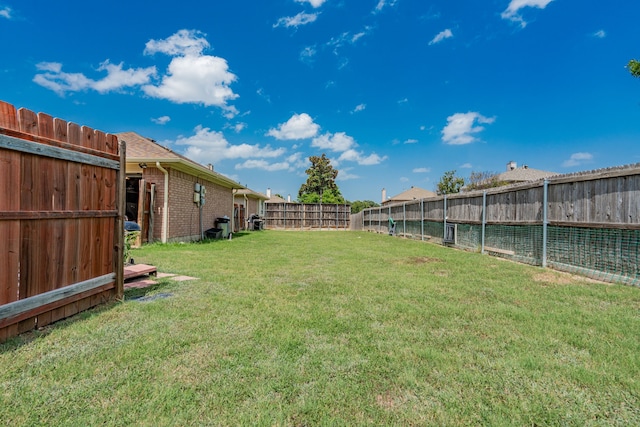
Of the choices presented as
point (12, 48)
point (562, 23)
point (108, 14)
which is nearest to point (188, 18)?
point (108, 14)

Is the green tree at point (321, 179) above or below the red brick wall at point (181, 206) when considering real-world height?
above

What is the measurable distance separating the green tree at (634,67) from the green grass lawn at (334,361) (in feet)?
30.7

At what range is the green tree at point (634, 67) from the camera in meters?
8.62

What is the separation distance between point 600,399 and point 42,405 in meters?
3.00

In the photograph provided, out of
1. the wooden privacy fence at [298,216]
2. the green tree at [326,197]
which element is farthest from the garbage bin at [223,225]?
the green tree at [326,197]

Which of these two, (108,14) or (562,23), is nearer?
(108,14)

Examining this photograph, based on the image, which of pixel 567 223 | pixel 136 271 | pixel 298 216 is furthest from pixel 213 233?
pixel 298 216

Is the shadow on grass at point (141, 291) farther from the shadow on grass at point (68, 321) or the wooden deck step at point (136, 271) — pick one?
the wooden deck step at point (136, 271)

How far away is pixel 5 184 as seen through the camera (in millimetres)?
2182

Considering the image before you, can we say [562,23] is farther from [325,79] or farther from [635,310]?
[635,310]

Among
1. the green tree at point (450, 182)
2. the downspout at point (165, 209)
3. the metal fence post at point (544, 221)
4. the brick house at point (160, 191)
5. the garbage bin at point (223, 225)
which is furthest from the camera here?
the green tree at point (450, 182)

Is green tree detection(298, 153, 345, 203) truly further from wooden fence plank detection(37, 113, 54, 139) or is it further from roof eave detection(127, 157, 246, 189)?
wooden fence plank detection(37, 113, 54, 139)

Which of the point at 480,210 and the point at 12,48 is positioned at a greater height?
the point at 12,48

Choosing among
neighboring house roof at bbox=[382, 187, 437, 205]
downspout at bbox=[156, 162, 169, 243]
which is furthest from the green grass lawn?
neighboring house roof at bbox=[382, 187, 437, 205]
